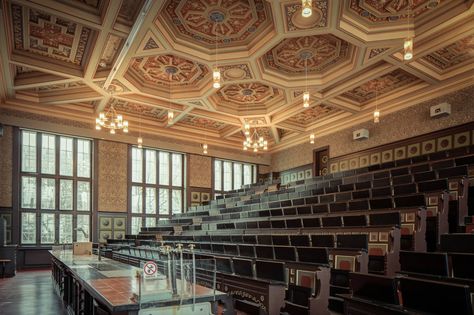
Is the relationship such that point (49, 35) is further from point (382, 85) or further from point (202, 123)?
point (382, 85)

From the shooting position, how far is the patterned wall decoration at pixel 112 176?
12078mm

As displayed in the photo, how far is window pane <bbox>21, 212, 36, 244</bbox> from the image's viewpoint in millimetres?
10578

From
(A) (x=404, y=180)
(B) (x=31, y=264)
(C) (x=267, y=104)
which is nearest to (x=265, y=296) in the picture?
(A) (x=404, y=180)

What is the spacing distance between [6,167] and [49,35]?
5.10 metres

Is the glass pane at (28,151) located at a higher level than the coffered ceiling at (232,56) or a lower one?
lower

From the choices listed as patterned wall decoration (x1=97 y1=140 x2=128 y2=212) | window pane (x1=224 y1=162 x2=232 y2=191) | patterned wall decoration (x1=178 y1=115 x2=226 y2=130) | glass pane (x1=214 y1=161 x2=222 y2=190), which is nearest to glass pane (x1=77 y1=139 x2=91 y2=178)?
patterned wall decoration (x1=97 y1=140 x2=128 y2=212)

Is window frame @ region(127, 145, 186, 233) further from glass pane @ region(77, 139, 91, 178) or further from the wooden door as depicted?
the wooden door

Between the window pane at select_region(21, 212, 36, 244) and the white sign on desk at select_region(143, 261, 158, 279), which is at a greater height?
the white sign on desk at select_region(143, 261, 158, 279)

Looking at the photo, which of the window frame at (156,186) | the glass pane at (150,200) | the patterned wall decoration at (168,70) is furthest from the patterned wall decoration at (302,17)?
the glass pane at (150,200)

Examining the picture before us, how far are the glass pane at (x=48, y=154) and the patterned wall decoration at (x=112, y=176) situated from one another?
4.52 ft

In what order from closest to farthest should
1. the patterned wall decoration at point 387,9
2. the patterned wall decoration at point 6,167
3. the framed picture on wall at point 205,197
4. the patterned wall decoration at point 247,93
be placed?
the patterned wall decoration at point 387,9 → the patterned wall decoration at point 247,93 → the patterned wall decoration at point 6,167 → the framed picture on wall at point 205,197

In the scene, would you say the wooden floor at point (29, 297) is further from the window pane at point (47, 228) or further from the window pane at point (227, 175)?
the window pane at point (227, 175)

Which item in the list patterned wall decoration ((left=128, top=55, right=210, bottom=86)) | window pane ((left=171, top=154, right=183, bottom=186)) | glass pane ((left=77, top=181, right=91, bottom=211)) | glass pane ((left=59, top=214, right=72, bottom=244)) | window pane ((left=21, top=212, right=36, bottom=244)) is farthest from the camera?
window pane ((left=171, top=154, right=183, bottom=186))

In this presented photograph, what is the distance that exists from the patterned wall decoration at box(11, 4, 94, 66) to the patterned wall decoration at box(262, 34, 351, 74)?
4.04 metres
